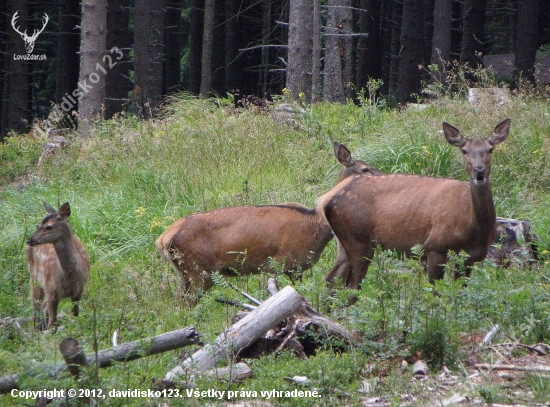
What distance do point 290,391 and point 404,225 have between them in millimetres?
2915

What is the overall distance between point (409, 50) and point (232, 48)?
9.58 m

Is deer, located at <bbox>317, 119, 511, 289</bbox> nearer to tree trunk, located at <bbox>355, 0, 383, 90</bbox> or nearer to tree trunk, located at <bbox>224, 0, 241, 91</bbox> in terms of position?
tree trunk, located at <bbox>355, 0, 383, 90</bbox>

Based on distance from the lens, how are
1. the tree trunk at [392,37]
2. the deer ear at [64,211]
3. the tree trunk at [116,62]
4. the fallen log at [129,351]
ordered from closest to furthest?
the fallen log at [129,351], the deer ear at [64,211], the tree trunk at [116,62], the tree trunk at [392,37]

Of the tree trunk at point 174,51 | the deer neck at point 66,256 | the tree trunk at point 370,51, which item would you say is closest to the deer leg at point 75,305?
the deer neck at point 66,256

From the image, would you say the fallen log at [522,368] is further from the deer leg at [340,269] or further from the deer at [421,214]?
the deer leg at [340,269]

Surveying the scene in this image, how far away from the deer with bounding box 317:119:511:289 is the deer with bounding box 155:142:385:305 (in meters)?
0.43

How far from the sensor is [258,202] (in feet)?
35.0

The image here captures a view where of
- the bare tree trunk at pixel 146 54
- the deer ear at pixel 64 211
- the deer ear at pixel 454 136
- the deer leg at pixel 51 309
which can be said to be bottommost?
the deer leg at pixel 51 309

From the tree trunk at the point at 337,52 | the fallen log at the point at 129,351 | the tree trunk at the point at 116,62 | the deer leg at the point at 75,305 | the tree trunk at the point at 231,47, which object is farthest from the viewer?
the tree trunk at the point at 231,47

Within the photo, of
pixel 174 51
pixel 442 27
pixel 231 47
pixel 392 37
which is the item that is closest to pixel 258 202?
pixel 442 27

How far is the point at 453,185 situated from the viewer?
7.81m

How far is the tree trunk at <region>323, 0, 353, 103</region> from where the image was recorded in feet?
53.8

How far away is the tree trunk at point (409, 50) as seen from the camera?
2427 centimetres

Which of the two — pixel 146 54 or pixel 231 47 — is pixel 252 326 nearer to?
pixel 146 54
